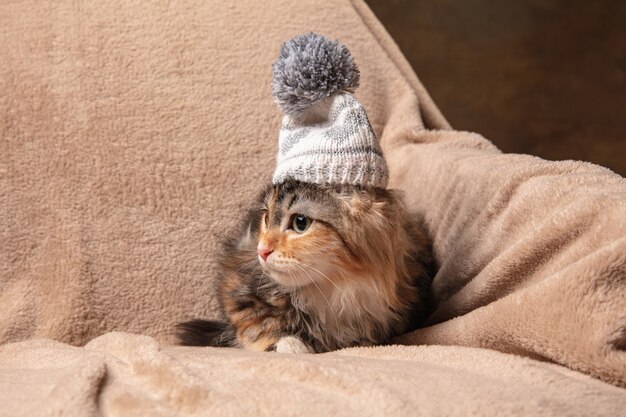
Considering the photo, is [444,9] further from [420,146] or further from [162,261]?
[162,261]

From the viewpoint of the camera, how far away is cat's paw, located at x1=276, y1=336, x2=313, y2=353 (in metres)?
1.21

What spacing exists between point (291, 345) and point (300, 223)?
231mm

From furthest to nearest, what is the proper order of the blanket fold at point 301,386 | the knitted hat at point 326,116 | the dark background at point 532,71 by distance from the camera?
the dark background at point 532,71 → the knitted hat at point 326,116 → the blanket fold at point 301,386

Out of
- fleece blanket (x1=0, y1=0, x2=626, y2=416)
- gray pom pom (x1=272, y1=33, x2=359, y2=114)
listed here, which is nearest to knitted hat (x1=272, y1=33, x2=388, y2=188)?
gray pom pom (x1=272, y1=33, x2=359, y2=114)

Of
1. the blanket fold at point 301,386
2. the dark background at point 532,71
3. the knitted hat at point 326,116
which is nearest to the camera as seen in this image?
the blanket fold at point 301,386

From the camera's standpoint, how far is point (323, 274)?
115 cm

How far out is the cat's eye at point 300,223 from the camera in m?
1.15

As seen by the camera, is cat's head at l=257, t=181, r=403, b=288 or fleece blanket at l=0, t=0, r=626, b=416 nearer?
fleece blanket at l=0, t=0, r=626, b=416

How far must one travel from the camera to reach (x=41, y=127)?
1548mm

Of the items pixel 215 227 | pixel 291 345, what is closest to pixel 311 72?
pixel 291 345

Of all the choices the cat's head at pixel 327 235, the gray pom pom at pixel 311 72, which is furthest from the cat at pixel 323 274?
the gray pom pom at pixel 311 72

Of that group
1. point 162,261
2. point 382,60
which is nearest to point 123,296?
point 162,261

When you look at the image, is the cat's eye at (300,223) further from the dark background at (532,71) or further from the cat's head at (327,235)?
the dark background at (532,71)

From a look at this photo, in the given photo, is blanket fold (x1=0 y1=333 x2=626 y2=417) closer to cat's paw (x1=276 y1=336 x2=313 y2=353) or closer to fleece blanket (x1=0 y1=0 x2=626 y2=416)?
fleece blanket (x1=0 y1=0 x2=626 y2=416)
